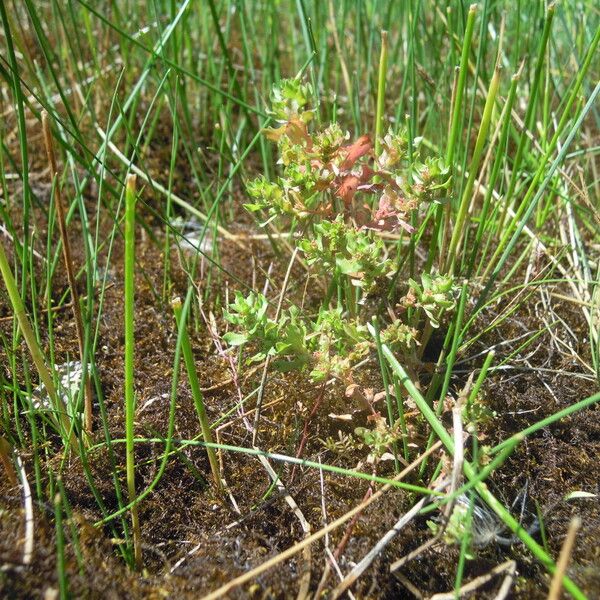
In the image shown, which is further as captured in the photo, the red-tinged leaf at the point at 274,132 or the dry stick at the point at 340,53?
the dry stick at the point at 340,53

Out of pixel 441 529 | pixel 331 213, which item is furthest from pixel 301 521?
pixel 331 213

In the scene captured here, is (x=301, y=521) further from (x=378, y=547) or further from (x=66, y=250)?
(x=66, y=250)

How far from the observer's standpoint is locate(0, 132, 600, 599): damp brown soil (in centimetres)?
82

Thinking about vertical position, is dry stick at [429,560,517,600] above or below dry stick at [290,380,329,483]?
below

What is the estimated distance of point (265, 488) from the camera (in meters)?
0.98

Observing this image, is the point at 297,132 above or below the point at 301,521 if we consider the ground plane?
above

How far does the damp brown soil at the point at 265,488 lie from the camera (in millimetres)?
820

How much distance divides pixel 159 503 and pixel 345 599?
0.32 metres

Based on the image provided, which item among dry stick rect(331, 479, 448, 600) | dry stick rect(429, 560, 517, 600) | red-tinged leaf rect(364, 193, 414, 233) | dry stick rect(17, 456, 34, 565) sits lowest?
dry stick rect(429, 560, 517, 600)

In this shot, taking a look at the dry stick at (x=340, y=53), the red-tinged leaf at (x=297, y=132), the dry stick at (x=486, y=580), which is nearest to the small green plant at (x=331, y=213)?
the red-tinged leaf at (x=297, y=132)

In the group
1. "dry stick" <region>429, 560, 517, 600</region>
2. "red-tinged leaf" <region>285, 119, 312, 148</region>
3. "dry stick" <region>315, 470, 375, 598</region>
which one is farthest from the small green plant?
"dry stick" <region>429, 560, 517, 600</region>

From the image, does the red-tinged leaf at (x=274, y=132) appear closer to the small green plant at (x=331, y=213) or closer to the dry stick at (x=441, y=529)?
the small green plant at (x=331, y=213)

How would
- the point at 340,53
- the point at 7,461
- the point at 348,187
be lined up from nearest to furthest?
the point at 7,461 < the point at 348,187 < the point at 340,53

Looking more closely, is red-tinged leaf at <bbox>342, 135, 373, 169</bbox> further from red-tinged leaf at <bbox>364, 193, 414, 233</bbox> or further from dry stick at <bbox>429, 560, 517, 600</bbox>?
dry stick at <bbox>429, 560, 517, 600</bbox>
